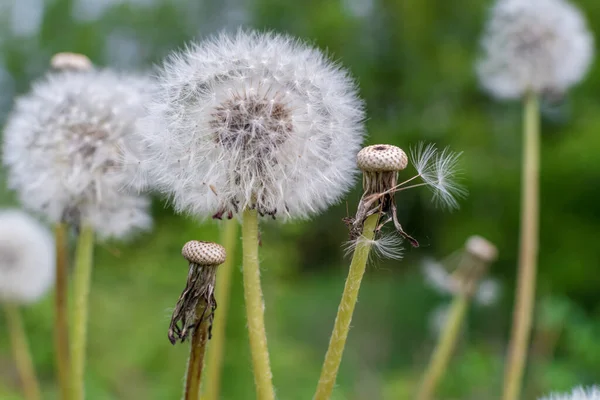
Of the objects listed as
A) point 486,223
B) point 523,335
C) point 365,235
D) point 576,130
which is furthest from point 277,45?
Result: point 486,223

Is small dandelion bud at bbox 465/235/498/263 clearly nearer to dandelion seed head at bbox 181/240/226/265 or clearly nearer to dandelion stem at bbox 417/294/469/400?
dandelion stem at bbox 417/294/469/400

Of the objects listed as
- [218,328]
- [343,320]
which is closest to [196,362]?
[343,320]

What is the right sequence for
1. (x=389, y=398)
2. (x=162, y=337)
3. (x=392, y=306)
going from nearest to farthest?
(x=162, y=337) < (x=389, y=398) < (x=392, y=306)

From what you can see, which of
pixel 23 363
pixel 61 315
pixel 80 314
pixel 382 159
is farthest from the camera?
pixel 23 363

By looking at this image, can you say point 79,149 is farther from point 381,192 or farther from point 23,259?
point 23,259

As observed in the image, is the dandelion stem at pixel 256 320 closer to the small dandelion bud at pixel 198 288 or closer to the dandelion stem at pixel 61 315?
the small dandelion bud at pixel 198 288

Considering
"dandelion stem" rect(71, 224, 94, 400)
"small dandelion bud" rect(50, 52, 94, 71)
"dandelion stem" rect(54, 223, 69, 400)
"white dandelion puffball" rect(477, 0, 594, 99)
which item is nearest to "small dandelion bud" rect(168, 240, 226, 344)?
"dandelion stem" rect(71, 224, 94, 400)

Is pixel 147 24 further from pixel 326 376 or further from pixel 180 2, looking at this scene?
pixel 326 376
